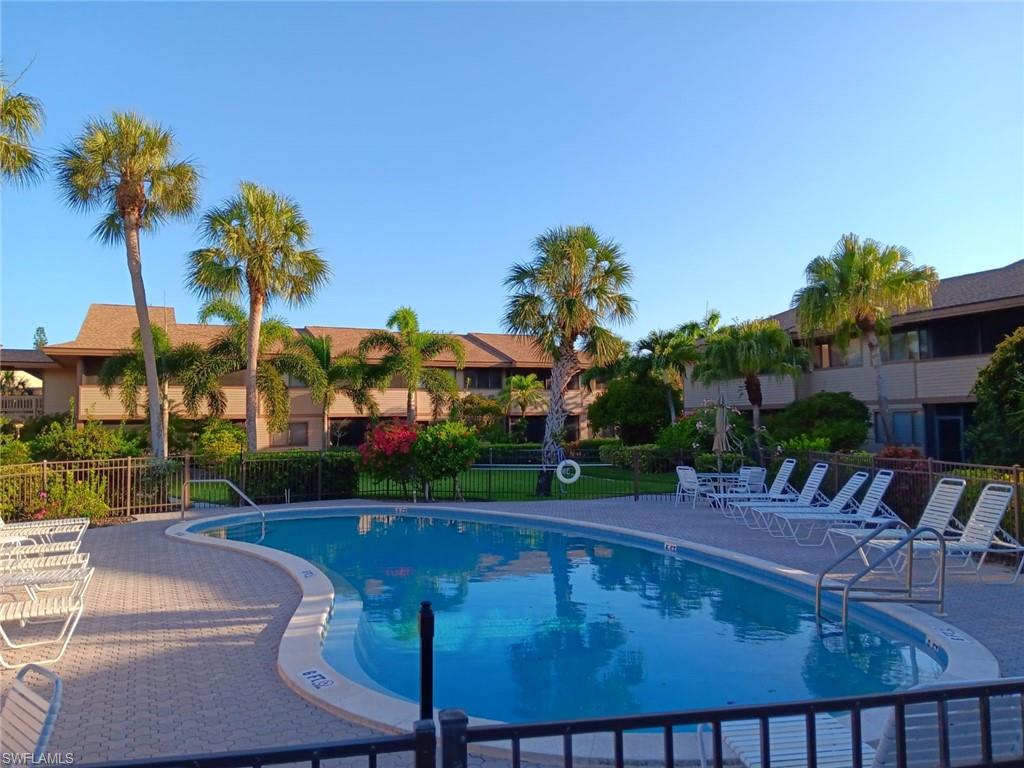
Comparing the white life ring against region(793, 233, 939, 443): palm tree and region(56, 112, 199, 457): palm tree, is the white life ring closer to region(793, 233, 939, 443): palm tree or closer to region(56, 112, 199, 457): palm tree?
region(793, 233, 939, 443): palm tree

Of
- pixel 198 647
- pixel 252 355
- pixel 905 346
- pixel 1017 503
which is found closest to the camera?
pixel 198 647

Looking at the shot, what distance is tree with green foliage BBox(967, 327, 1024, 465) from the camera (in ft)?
50.9

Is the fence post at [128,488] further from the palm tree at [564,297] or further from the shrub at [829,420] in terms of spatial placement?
the shrub at [829,420]

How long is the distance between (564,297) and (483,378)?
1790 centimetres

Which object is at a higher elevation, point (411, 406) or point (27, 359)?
point (27, 359)

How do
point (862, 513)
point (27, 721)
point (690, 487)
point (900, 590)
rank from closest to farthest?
point (27, 721)
point (900, 590)
point (862, 513)
point (690, 487)

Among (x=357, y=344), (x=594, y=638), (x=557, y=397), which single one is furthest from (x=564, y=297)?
(x=357, y=344)

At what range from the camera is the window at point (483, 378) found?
4044cm

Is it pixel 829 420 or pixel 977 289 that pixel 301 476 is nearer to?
pixel 829 420

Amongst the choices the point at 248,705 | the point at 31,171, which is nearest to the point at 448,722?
the point at 248,705

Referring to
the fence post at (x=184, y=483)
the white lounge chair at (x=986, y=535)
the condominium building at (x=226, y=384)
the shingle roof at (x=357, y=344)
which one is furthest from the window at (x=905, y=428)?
the fence post at (x=184, y=483)

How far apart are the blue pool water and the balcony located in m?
28.4

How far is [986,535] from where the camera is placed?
9.26m

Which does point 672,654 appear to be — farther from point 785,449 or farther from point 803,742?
point 785,449
